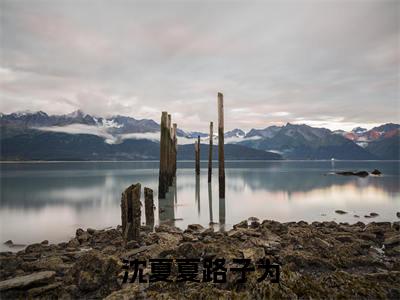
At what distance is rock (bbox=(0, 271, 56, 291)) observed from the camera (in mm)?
5909

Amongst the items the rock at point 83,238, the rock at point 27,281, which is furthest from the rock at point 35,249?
the rock at point 27,281

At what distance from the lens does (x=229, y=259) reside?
23.3 feet

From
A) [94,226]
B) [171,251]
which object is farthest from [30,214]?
[171,251]

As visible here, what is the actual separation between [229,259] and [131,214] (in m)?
4.65

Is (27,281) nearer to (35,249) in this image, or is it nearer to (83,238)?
(35,249)

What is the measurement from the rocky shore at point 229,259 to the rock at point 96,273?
0.06ft

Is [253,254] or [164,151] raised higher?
[164,151]

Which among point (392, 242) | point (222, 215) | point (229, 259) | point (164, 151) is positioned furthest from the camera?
point (164, 151)

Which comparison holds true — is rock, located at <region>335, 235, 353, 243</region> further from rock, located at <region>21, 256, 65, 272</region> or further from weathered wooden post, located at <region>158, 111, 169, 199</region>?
weathered wooden post, located at <region>158, 111, 169, 199</region>

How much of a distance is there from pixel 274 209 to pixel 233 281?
1436cm

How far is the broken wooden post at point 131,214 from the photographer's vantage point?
33.0 feet

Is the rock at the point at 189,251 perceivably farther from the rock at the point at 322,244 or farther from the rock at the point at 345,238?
the rock at the point at 345,238

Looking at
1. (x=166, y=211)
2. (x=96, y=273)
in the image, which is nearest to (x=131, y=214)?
(x=96, y=273)

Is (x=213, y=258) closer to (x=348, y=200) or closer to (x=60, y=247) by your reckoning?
(x=60, y=247)
